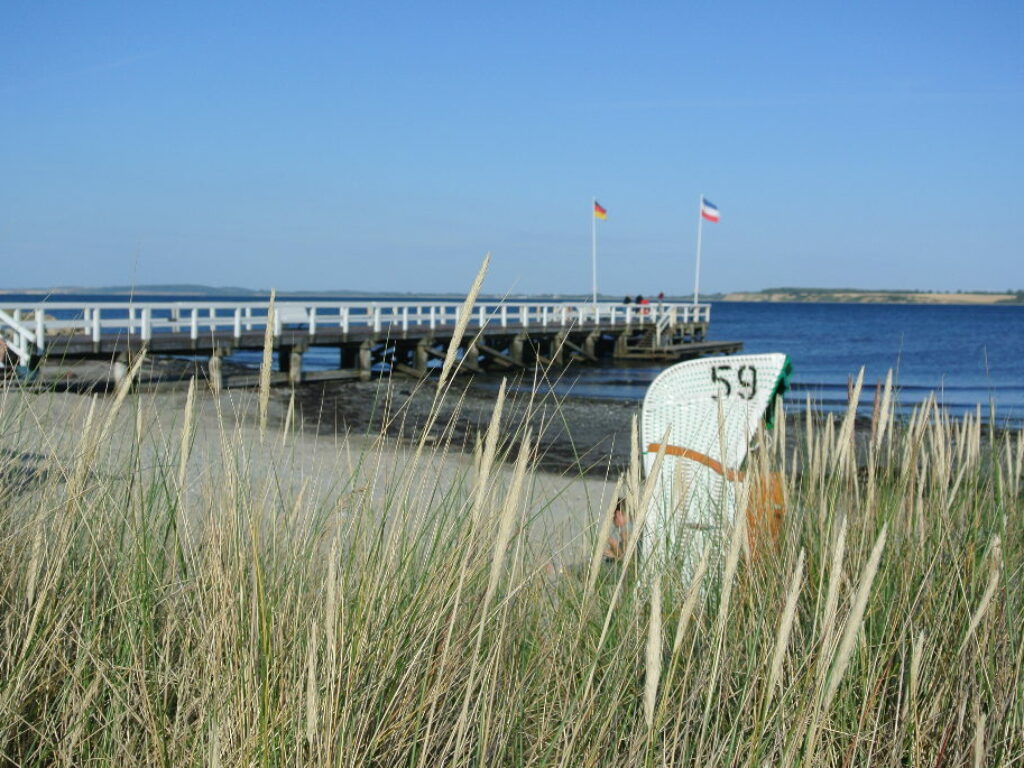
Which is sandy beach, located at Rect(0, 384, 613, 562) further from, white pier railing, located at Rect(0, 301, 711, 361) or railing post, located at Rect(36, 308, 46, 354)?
railing post, located at Rect(36, 308, 46, 354)

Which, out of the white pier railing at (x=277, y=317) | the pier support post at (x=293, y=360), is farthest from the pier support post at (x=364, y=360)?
the pier support post at (x=293, y=360)

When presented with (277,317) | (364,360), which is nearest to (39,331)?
(277,317)

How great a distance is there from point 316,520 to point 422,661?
60cm

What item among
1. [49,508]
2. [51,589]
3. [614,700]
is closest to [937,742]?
[614,700]

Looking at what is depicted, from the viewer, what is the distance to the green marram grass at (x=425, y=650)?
5.32 ft

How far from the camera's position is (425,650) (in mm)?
1856

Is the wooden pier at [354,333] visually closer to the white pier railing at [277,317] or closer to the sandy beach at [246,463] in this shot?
the white pier railing at [277,317]

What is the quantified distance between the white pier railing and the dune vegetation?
441mm

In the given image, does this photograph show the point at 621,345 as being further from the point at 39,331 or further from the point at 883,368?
the point at 39,331

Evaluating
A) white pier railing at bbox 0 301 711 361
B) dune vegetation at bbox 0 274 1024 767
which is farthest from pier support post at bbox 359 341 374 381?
dune vegetation at bbox 0 274 1024 767

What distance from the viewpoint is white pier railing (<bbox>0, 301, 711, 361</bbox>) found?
13.9 meters

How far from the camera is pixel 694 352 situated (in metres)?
36.7

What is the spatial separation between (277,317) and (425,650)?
16.6m

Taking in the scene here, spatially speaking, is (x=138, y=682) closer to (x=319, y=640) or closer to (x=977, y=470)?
(x=319, y=640)
